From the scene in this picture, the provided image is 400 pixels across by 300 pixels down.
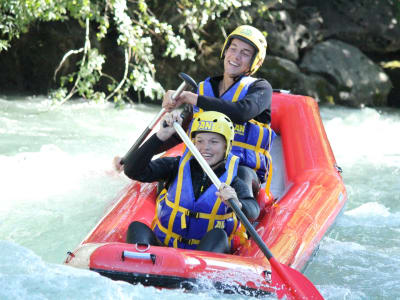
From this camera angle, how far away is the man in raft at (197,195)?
2873 mm

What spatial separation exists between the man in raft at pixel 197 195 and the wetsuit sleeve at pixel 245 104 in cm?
Result: 35

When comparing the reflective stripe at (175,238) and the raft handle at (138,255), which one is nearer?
the raft handle at (138,255)

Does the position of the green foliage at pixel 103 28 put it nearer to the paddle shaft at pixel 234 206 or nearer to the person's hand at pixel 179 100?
the person's hand at pixel 179 100

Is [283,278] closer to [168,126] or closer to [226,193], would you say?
[226,193]

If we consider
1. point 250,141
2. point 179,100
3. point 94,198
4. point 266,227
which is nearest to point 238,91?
point 250,141

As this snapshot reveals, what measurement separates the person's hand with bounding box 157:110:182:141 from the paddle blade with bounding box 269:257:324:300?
0.72 metres

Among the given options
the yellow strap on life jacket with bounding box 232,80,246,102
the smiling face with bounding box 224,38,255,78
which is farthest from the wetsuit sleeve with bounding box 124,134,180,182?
the smiling face with bounding box 224,38,255,78

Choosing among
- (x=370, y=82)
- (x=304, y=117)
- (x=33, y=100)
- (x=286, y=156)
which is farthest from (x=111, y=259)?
(x=370, y=82)

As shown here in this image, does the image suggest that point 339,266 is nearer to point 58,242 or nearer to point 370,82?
point 58,242

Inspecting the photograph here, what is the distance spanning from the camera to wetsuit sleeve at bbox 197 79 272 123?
3324 millimetres

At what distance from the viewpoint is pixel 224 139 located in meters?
2.94

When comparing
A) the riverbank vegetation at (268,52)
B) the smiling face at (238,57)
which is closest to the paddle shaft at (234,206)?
the smiling face at (238,57)

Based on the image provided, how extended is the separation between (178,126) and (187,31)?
5.06 m

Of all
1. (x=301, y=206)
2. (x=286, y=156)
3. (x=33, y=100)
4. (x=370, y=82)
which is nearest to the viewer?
(x=301, y=206)
